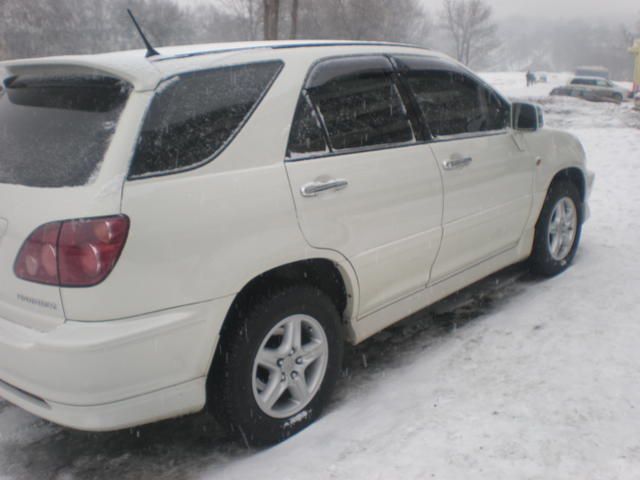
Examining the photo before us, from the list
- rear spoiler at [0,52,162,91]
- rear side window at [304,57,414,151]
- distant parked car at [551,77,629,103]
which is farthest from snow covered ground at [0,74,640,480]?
distant parked car at [551,77,629,103]

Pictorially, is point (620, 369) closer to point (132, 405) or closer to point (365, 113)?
point (365, 113)

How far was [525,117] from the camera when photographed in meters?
4.09

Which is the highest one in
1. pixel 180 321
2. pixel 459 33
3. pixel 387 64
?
pixel 459 33

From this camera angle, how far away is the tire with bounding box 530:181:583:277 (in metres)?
4.51

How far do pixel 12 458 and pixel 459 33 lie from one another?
85.1 metres

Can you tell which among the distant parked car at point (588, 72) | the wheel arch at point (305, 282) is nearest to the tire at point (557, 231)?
the wheel arch at point (305, 282)

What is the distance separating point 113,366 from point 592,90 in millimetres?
29873

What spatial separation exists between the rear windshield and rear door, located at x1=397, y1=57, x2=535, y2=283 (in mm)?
1726

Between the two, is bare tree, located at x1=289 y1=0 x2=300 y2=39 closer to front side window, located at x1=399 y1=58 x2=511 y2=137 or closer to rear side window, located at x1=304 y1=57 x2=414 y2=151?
front side window, located at x1=399 y1=58 x2=511 y2=137

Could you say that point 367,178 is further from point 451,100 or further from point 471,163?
point 451,100

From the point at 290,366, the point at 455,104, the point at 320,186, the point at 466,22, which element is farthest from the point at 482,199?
the point at 466,22

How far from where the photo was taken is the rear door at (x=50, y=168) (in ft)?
7.17

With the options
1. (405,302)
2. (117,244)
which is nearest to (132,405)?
(117,244)

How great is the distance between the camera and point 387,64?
11.0 feet
